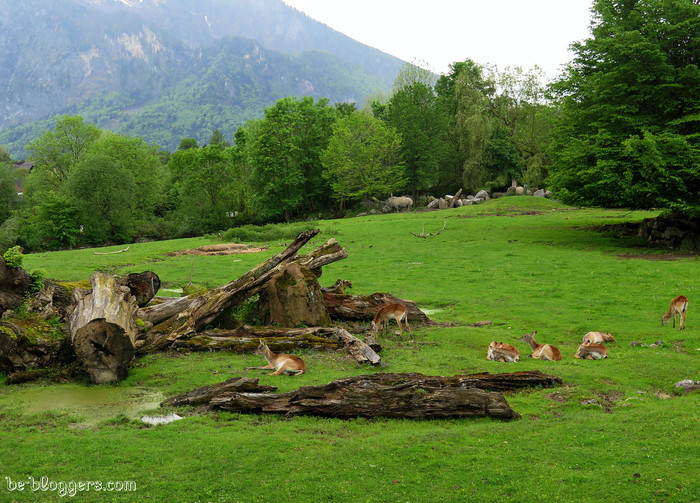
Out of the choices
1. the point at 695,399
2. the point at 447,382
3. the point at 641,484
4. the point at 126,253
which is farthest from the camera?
the point at 126,253

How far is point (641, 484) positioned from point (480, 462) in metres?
1.90

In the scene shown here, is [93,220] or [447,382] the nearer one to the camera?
[447,382]

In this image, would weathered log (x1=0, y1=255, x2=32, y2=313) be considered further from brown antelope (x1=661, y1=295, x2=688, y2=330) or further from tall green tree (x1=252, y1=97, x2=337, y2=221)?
tall green tree (x1=252, y1=97, x2=337, y2=221)

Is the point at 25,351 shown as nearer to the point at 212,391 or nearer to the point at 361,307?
the point at 212,391

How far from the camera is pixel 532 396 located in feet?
30.9

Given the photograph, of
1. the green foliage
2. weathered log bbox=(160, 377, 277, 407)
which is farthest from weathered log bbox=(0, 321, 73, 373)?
weathered log bbox=(160, 377, 277, 407)

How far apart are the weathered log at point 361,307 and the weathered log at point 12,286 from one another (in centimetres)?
864

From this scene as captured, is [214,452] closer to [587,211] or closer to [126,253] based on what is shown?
[126,253]

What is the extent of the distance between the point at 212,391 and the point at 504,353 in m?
6.88

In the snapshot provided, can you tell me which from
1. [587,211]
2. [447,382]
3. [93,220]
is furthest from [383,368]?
[93,220]

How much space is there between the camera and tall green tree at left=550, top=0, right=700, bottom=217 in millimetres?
27953

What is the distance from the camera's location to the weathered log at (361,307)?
15891 millimetres

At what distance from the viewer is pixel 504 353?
38.8ft

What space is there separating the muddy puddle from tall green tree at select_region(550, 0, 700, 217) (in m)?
28.2
